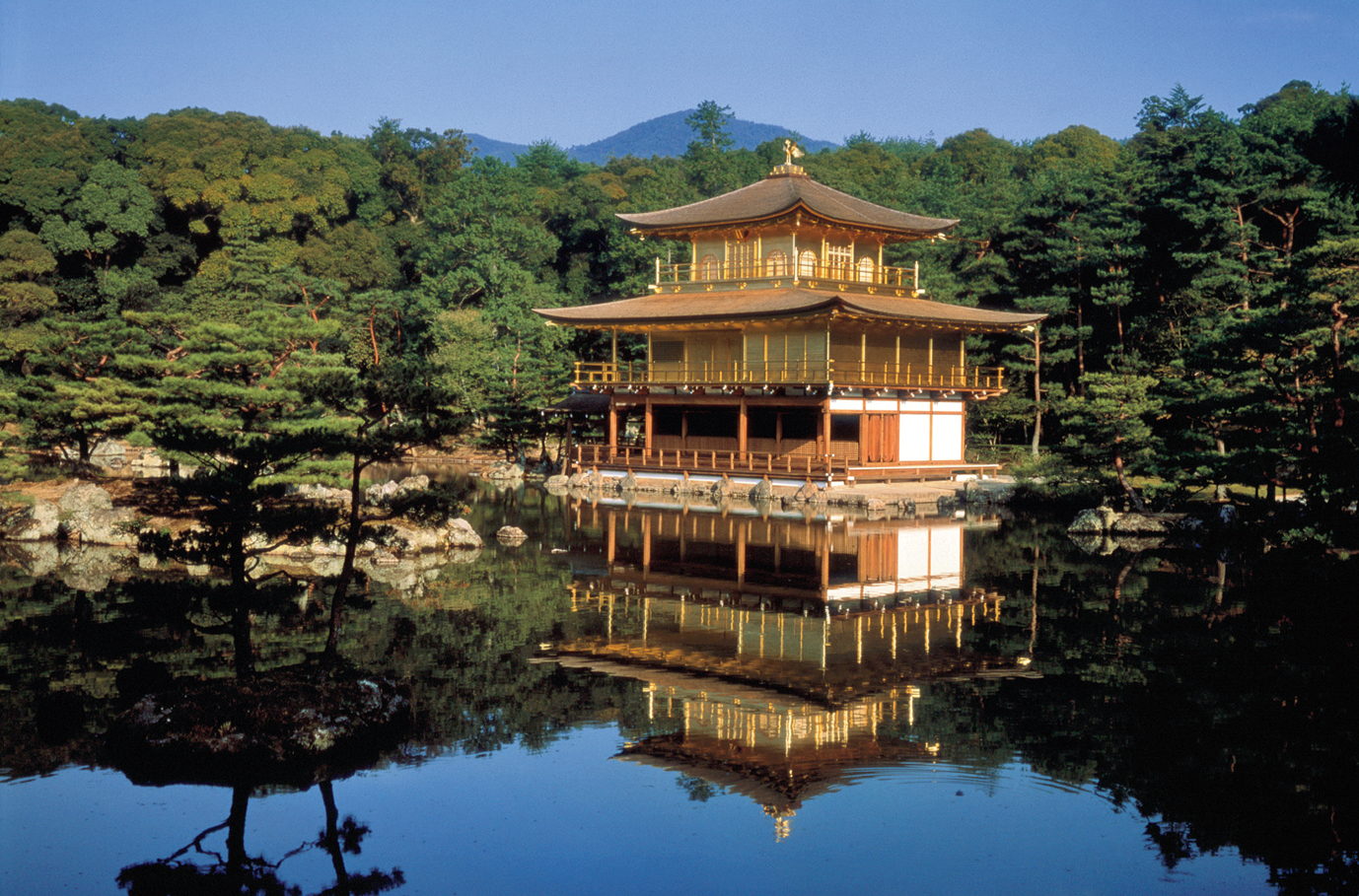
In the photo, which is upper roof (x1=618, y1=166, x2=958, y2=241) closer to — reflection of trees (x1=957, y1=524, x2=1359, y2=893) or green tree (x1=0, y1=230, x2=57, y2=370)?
reflection of trees (x1=957, y1=524, x2=1359, y2=893)

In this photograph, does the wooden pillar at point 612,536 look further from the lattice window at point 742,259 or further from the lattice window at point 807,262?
the lattice window at point 807,262

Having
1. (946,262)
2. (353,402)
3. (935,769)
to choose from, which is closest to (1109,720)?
(935,769)

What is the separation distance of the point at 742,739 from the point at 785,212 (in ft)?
98.6

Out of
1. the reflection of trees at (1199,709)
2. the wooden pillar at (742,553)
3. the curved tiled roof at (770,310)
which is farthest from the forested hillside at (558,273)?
the wooden pillar at (742,553)

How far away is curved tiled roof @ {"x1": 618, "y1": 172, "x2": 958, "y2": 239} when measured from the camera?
41.0m

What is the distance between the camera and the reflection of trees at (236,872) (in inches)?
348

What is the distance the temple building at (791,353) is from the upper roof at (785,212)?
0.29 ft

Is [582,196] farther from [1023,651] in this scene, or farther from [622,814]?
[622,814]

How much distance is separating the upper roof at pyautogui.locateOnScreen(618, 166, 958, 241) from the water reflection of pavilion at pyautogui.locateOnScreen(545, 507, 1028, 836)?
16632 mm

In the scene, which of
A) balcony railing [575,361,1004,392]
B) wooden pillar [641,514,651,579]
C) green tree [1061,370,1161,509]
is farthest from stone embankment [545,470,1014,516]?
green tree [1061,370,1161,509]

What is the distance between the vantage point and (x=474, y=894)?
875cm

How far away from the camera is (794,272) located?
1638 inches

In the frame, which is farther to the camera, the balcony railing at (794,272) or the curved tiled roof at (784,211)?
the balcony railing at (794,272)

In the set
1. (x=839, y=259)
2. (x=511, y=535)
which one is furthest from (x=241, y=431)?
(x=839, y=259)
